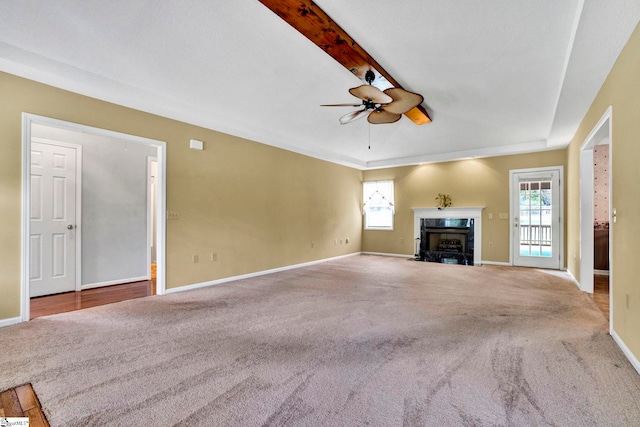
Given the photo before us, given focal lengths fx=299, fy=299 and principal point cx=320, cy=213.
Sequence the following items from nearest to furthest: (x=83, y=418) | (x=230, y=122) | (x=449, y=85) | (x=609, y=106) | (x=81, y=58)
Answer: (x=83, y=418)
(x=609, y=106)
(x=81, y=58)
(x=449, y=85)
(x=230, y=122)

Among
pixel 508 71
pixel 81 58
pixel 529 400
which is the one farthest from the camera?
pixel 508 71

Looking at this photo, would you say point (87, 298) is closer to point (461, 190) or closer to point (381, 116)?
point (381, 116)

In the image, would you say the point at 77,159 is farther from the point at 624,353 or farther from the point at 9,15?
the point at 624,353

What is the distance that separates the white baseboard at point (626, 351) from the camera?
85.0 inches

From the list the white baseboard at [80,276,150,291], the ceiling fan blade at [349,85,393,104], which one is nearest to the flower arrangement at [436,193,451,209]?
the ceiling fan blade at [349,85,393,104]

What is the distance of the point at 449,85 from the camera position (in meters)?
3.79

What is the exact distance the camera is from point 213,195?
4914mm

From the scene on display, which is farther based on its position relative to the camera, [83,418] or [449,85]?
[449,85]

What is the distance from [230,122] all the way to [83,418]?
14.1ft

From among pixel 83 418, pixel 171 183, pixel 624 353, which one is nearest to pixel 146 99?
pixel 171 183

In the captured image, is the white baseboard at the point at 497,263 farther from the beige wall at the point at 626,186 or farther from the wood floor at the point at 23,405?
the wood floor at the point at 23,405

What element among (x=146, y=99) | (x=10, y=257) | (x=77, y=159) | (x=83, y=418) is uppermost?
(x=146, y=99)

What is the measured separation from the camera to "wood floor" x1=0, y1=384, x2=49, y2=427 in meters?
1.65

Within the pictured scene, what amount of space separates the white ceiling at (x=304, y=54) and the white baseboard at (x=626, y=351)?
2.46m
